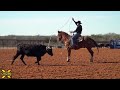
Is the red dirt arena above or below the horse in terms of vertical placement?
below

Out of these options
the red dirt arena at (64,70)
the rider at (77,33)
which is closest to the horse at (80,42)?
the rider at (77,33)

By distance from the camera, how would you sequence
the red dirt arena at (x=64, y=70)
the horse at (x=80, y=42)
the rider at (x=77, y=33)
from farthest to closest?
the horse at (x=80, y=42) → the rider at (x=77, y=33) → the red dirt arena at (x=64, y=70)

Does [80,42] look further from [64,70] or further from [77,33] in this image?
[64,70]

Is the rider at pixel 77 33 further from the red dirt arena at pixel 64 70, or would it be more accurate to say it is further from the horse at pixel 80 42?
the red dirt arena at pixel 64 70

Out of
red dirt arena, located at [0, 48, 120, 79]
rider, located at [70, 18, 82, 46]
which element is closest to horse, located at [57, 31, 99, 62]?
rider, located at [70, 18, 82, 46]

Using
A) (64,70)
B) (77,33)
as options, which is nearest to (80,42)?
Answer: (77,33)

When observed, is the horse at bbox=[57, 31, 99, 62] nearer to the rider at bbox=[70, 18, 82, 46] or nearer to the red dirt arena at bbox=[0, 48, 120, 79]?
the rider at bbox=[70, 18, 82, 46]

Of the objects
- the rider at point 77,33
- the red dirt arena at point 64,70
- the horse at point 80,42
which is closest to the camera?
the red dirt arena at point 64,70

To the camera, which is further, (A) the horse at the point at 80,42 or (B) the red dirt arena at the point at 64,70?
(A) the horse at the point at 80,42

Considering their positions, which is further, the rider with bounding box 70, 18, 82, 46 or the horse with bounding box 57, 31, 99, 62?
the horse with bounding box 57, 31, 99, 62

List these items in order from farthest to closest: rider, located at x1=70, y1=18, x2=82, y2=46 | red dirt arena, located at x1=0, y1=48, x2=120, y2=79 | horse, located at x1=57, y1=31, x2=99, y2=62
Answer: horse, located at x1=57, y1=31, x2=99, y2=62 → rider, located at x1=70, y1=18, x2=82, y2=46 → red dirt arena, located at x1=0, y1=48, x2=120, y2=79

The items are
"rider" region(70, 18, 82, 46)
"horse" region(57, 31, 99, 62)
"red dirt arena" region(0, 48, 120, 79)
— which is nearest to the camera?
"red dirt arena" region(0, 48, 120, 79)
